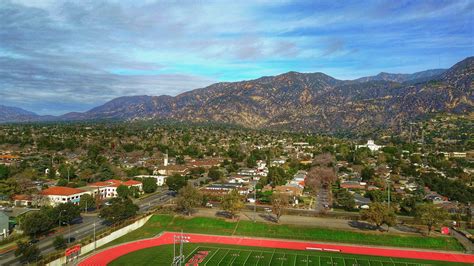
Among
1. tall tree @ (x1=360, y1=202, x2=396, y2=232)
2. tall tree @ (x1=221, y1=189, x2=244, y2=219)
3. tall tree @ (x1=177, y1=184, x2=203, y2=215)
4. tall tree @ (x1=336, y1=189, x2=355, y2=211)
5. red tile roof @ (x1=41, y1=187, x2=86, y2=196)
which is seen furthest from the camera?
red tile roof @ (x1=41, y1=187, x2=86, y2=196)

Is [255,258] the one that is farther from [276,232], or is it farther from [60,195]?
[60,195]

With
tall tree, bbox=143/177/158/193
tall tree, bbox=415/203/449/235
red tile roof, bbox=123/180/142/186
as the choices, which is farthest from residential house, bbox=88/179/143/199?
tall tree, bbox=415/203/449/235

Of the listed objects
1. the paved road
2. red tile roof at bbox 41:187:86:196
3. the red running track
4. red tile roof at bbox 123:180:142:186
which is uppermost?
red tile roof at bbox 41:187:86:196

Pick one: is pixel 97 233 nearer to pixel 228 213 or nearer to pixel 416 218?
pixel 228 213

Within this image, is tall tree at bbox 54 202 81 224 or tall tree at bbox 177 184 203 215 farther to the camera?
tall tree at bbox 177 184 203 215

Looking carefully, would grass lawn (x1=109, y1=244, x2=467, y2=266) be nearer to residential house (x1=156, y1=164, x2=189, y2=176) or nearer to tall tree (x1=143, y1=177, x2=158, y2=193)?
tall tree (x1=143, y1=177, x2=158, y2=193)

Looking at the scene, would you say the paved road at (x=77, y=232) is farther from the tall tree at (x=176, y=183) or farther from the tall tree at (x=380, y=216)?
Answer: the tall tree at (x=380, y=216)

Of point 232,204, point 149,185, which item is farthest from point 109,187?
point 232,204
